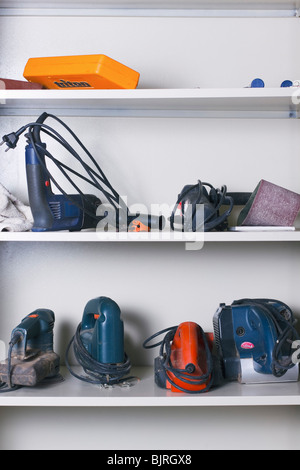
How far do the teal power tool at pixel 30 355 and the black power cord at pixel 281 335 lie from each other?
574 mm

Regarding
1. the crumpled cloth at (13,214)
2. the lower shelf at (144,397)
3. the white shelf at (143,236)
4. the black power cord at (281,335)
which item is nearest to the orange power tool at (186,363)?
the lower shelf at (144,397)

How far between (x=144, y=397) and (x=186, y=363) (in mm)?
140

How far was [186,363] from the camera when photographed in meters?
1.40

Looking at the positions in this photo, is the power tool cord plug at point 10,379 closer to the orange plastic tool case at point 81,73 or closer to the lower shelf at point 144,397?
the lower shelf at point 144,397

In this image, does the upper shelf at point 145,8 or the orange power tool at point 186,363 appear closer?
the orange power tool at point 186,363

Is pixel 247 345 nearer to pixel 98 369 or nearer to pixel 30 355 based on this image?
pixel 98 369

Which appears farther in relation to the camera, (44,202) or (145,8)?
(145,8)

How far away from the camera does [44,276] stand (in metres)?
1.69

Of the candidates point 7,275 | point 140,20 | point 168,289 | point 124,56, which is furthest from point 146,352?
point 140,20

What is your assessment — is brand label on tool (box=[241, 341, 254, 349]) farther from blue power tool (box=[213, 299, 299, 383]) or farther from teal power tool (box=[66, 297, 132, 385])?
teal power tool (box=[66, 297, 132, 385])

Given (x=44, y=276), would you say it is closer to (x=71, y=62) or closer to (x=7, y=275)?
(x=7, y=275)

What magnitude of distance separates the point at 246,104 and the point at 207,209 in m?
0.35

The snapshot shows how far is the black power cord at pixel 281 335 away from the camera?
4.67 feet

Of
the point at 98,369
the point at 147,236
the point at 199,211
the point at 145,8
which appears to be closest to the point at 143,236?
the point at 147,236
